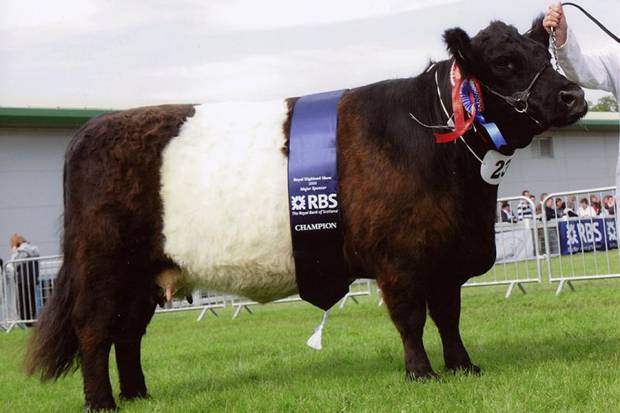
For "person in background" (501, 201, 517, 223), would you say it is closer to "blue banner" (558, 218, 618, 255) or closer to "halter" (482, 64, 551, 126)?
"blue banner" (558, 218, 618, 255)

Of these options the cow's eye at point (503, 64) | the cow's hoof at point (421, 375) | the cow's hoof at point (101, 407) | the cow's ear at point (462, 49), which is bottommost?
the cow's hoof at point (101, 407)

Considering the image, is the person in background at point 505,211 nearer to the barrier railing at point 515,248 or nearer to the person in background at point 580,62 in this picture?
the barrier railing at point 515,248

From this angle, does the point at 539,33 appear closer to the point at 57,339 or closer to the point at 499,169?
the point at 499,169

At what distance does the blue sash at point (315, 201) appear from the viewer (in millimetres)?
5418

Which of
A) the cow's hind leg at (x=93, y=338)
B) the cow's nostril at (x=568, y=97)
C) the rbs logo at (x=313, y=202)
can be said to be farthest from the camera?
the cow's hind leg at (x=93, y=338)

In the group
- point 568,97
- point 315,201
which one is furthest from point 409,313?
point 568,97

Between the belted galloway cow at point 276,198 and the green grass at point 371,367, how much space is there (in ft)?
1.57

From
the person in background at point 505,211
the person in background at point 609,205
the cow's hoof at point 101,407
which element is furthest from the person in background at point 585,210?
the cow's hoof at point 101,407

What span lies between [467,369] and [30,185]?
21.5m

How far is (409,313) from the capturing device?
523cm

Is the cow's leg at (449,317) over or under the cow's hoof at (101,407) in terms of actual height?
over

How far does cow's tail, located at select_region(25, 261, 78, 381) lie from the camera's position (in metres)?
5.73

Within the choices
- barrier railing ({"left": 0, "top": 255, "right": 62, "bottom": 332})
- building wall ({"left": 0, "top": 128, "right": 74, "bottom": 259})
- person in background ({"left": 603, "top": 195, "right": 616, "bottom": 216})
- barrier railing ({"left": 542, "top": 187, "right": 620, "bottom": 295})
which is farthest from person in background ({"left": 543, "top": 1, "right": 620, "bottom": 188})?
building wall ({"left": 0, "top": 128, "right": 74, "bottom": 259})

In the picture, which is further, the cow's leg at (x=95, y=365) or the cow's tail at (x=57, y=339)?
the cow's tail at (x=57, y=339)
